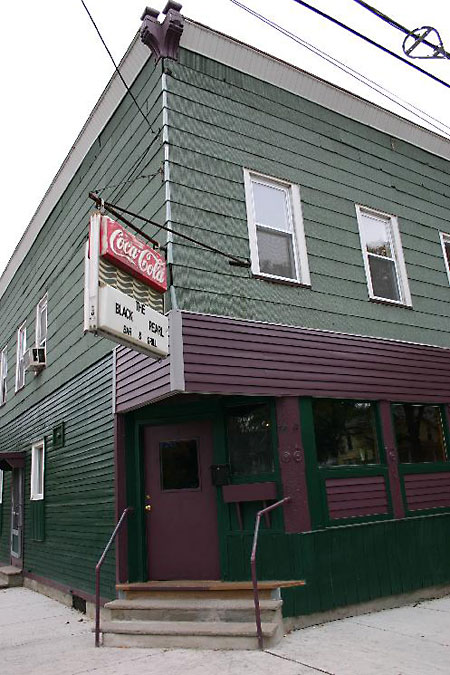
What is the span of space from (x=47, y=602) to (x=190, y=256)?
6445 mm

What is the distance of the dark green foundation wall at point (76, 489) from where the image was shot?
775 centimetres

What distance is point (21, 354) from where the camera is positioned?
13.0m

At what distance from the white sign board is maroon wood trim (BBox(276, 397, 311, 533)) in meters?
1.76

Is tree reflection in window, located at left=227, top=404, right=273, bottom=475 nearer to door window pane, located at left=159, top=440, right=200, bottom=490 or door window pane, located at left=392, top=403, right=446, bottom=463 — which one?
door window pane, located at left=159, top=440, right=200, bottom=490

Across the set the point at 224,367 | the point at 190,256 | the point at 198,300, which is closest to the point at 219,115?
the point at 190,256

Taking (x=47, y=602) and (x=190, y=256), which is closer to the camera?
(x=190, y=256)

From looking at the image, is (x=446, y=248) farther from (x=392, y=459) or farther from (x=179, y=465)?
(x=179, y=465)

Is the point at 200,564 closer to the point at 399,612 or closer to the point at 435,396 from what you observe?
the point at 399,612

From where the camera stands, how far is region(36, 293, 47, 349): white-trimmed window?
1141cm

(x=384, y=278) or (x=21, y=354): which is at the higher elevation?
(x=21, y=354)

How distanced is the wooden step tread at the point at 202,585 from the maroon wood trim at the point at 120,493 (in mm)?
239

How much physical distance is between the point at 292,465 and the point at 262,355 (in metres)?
1.35

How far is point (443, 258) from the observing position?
383 inches

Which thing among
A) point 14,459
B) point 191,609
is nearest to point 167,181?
point 191,609
